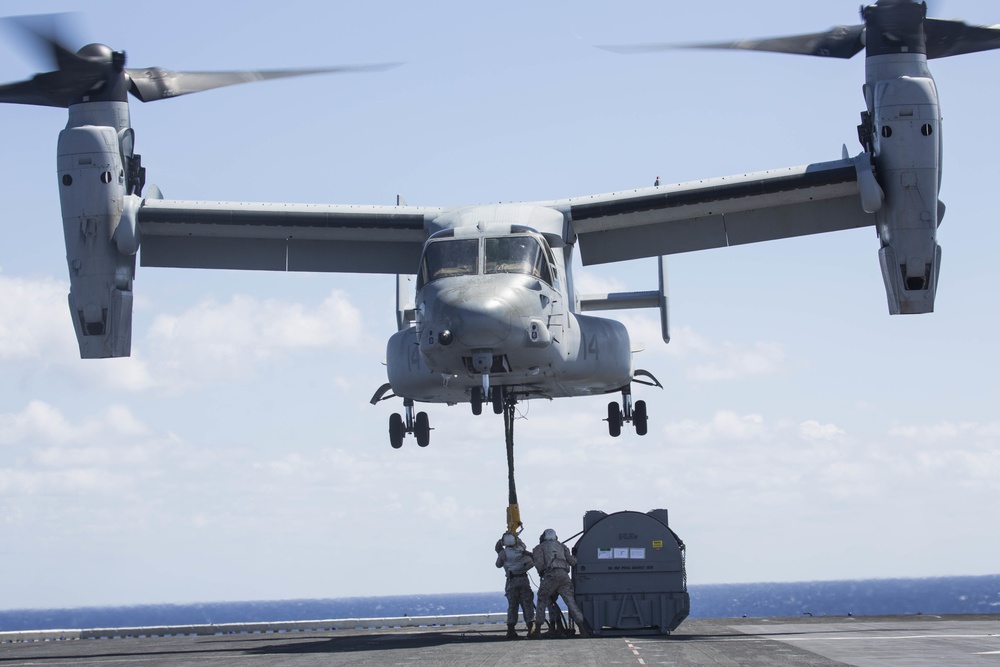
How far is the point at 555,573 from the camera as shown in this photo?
55.4 feet

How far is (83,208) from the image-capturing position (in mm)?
20391

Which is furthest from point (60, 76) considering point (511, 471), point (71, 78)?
point (511, 471)

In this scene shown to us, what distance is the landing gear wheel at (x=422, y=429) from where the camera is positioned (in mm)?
23984

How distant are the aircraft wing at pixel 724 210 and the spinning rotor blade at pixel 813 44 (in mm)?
2155

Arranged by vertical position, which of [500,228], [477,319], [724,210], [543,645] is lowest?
[543,645]

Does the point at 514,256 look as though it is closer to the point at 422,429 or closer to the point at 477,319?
the point at 477,319

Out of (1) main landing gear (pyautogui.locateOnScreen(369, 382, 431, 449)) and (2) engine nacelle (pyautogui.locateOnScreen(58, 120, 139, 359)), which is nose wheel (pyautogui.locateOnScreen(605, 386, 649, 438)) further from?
(2) engine nacelle (pyautogui.locateOnScreen(58, 120, 139, 359))

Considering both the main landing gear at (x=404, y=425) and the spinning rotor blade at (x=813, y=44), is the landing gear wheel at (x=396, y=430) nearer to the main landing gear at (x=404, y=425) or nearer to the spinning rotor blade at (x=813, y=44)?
the main landing gear at (x=404, y=425)

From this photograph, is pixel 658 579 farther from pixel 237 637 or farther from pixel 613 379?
pixel 237 637

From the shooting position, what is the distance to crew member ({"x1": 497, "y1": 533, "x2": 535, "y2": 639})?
57.8 ft

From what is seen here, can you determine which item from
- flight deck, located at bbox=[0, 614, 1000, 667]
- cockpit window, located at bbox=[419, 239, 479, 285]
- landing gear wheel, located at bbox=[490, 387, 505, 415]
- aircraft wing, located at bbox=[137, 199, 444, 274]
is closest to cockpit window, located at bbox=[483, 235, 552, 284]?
cockpit window, located at bbox=[419, 239, 479, 285]

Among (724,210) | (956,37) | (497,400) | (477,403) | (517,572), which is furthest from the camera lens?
(724,210)

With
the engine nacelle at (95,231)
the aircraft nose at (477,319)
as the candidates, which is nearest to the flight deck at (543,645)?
the aircraft nose at (477,319)

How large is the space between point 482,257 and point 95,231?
672cm
